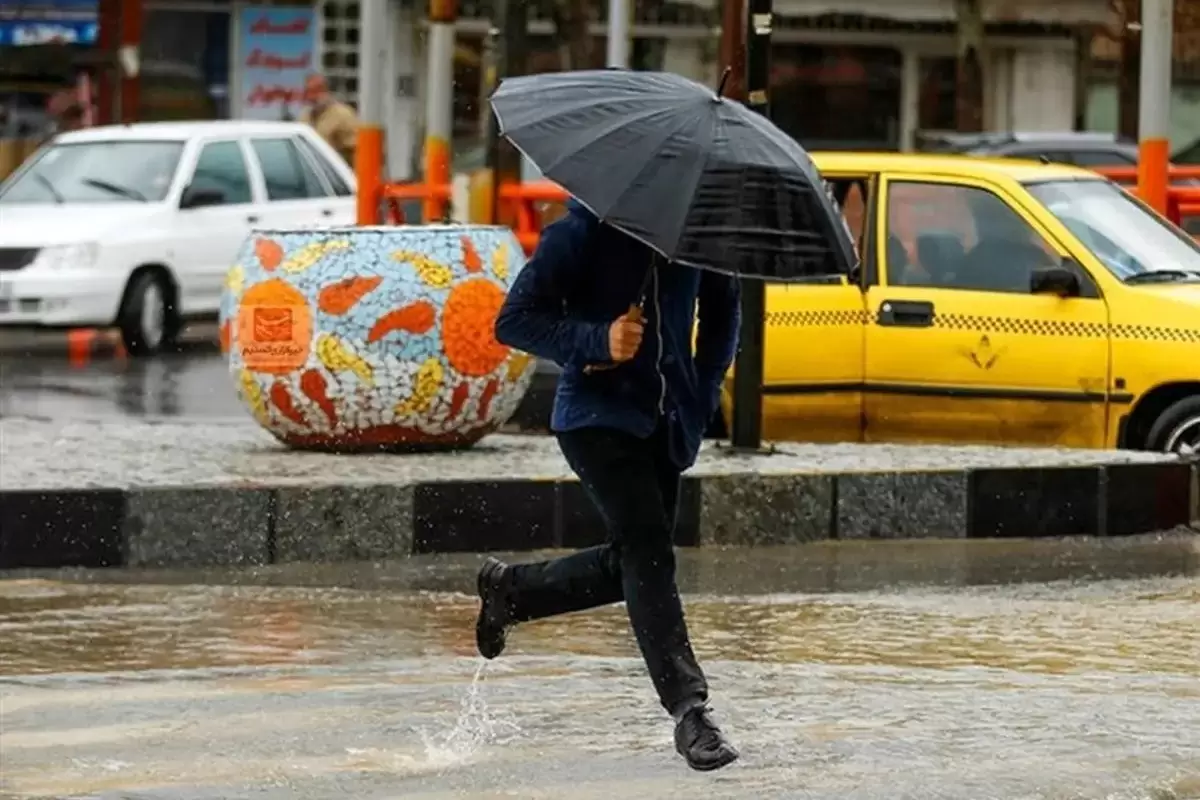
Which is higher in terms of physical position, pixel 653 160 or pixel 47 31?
pixel 47 31

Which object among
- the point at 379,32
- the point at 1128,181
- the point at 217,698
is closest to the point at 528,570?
the point at 217,698

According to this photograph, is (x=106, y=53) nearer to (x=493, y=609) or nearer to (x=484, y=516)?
(x=484, y=516)

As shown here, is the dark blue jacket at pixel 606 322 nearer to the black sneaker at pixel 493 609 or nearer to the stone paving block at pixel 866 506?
the black sneaker at pixel 493 609

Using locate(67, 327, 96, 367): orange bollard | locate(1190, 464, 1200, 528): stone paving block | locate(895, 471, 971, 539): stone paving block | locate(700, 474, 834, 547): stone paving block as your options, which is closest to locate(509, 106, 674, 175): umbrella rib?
locate(700, 474, 834, 547): stone paving block

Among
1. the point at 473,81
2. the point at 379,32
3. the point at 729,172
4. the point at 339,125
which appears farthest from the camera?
the point at 473,81

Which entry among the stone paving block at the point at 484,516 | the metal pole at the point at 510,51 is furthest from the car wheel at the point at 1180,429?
the metal pole at the point at 510,51

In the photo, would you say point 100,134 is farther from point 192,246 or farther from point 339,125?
point 339,125

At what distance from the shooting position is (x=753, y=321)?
11.1 m

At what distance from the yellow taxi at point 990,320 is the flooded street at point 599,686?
5.01 feet

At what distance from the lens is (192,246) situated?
20500 millimetres

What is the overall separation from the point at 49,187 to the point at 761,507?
443 inches

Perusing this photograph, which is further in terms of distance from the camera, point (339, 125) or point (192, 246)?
point (339, 125)

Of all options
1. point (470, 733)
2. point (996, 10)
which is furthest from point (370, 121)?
point (996, 10)

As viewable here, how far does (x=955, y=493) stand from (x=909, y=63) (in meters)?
23.1
